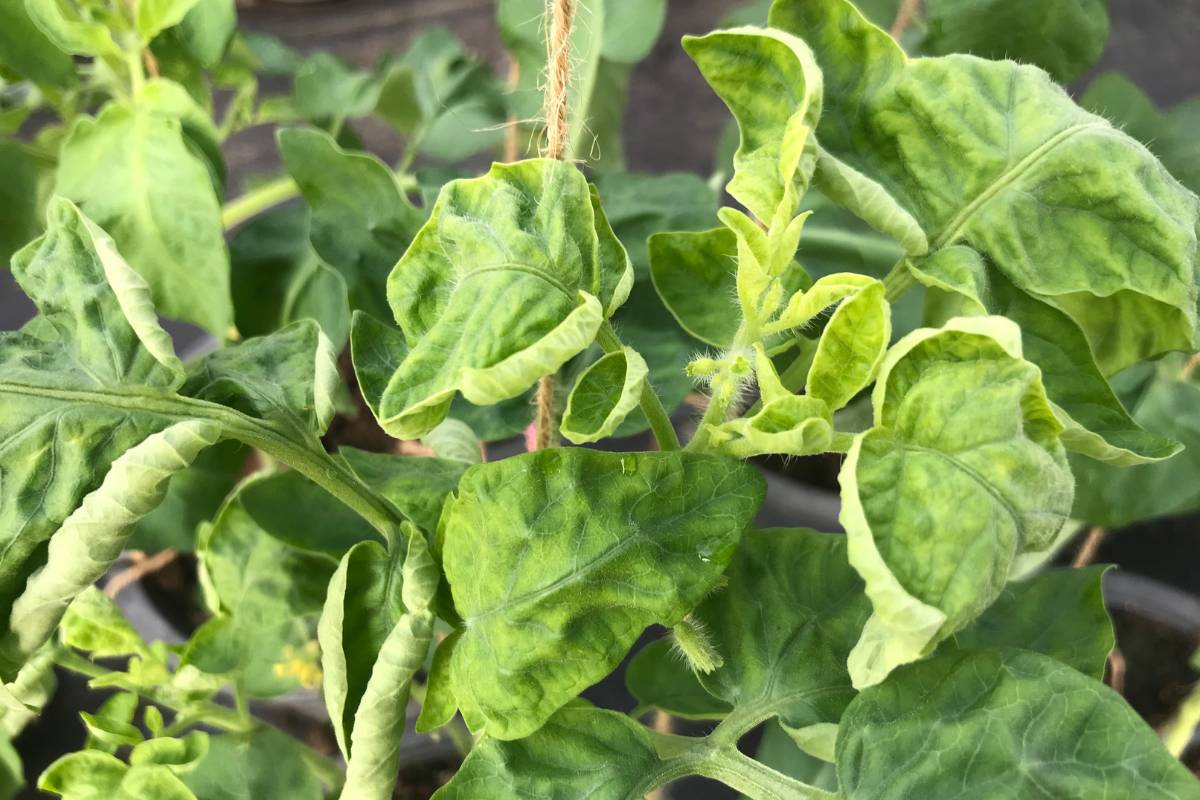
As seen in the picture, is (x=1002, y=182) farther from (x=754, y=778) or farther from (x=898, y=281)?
(x=754, y=778)

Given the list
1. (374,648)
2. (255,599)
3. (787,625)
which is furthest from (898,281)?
(255,599)

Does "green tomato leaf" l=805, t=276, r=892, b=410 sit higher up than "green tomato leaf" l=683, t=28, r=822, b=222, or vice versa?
"green tomato leaf" l=683, t=28, r=822, b=222

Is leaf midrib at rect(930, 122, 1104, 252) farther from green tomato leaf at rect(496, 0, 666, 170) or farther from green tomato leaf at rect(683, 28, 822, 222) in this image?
green tomato leaf at rect(496, 0, 666, 170)

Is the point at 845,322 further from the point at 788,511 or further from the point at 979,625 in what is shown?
the point at 788,511

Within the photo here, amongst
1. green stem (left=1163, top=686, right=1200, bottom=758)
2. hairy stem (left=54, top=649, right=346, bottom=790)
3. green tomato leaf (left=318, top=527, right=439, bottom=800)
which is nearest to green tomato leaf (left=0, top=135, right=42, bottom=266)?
hairy stem (left=54, top=649, right=346, bottom=790)

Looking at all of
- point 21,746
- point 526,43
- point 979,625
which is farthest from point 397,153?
point 979,625

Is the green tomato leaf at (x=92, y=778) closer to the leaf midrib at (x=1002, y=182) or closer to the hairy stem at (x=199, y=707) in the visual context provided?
the hairy stem at (x=199, y=707)

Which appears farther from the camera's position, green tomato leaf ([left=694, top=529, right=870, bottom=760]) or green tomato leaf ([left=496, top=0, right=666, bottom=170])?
green tomato leaf ([left=496, top=0, right=666, bottom=170])

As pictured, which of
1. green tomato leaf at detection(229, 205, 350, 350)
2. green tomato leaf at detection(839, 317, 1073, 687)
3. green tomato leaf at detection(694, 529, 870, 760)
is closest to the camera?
green tomato leaf at detection(839, 317, 1073, 687)
